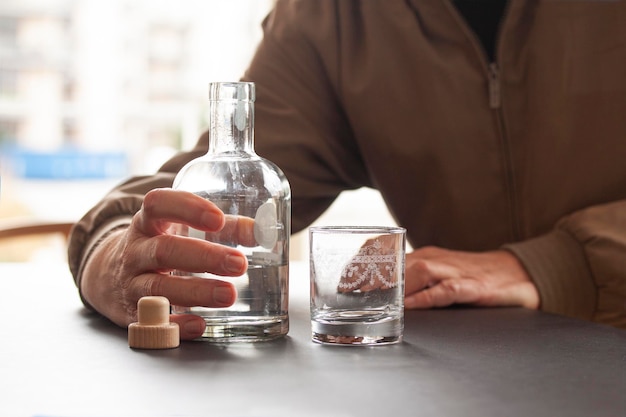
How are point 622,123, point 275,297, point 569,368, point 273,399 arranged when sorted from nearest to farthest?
point 273,399 → point 569,368 → point 275,297 → point 622,123

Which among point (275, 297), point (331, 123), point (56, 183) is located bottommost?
point (56, 183)

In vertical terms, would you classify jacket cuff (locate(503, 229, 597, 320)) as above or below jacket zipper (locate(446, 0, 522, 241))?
below

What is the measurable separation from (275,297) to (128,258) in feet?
0.57

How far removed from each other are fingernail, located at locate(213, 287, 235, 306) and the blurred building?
17.1 feet

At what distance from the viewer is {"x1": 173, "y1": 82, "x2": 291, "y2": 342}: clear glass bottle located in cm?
84

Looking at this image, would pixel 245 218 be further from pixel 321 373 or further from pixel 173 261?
pixel 321 373

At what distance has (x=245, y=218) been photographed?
84 centimetres

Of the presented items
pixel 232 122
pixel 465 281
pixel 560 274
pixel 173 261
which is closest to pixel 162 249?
pixel 173 261

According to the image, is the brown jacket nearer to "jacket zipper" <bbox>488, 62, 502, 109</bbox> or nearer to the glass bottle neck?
"jacket zipper" <bbox>488, 62, 502, 109</bbox>

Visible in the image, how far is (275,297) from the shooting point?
A: 848 millimetres

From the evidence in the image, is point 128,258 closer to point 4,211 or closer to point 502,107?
point 502,107

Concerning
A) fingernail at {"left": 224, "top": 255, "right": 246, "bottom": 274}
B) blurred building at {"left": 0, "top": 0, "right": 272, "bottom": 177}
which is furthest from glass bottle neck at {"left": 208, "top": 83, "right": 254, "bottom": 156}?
blurred building at {"left": 0, "top": 0, "right": 272, "bottom": 177}

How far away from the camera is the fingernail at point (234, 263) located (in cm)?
80

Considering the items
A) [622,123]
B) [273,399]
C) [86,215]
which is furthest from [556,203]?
[273,399]
